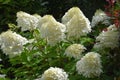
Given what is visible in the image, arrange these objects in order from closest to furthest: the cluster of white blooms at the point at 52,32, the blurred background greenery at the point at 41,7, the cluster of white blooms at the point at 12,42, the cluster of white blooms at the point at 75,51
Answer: the cluster of white blooms at the point at 75,51 → the cluster of white blooms at the point at 52,32 → the cluster of white blooms at the point at 12,42 → the blurred background greenery at the point at 41,7

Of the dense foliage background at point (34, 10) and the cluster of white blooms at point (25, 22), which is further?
the cluster of white blooms at point (25, 22)

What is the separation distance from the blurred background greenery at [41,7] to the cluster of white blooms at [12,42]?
8.60 feet

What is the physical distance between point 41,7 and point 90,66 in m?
4.06

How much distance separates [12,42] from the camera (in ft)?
14.1

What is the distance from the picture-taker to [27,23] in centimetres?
466

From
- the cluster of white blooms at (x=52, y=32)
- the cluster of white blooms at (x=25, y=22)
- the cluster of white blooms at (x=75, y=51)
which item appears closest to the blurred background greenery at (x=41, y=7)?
the cluster of white blooms at (x=25, y=22)

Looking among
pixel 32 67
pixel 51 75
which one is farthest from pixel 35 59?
pixel 51 75

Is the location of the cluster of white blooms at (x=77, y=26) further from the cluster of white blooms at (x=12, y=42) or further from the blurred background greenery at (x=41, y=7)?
the blurred background greenery at (x=41, y=7)

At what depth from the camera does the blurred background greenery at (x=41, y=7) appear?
7.08m

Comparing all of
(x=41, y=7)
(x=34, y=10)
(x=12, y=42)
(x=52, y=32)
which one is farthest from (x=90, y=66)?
(x=41, y=7)

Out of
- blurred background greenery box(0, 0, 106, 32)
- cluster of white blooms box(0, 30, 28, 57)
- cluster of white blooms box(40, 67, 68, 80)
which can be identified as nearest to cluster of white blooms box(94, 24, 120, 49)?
cluster of white blooms box(40, 67, 68, 80)

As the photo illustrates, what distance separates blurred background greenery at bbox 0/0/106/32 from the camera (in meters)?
7.08

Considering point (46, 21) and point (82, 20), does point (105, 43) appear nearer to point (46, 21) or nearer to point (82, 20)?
point (82, 20)

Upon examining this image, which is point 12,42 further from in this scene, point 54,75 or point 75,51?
point 54,75
